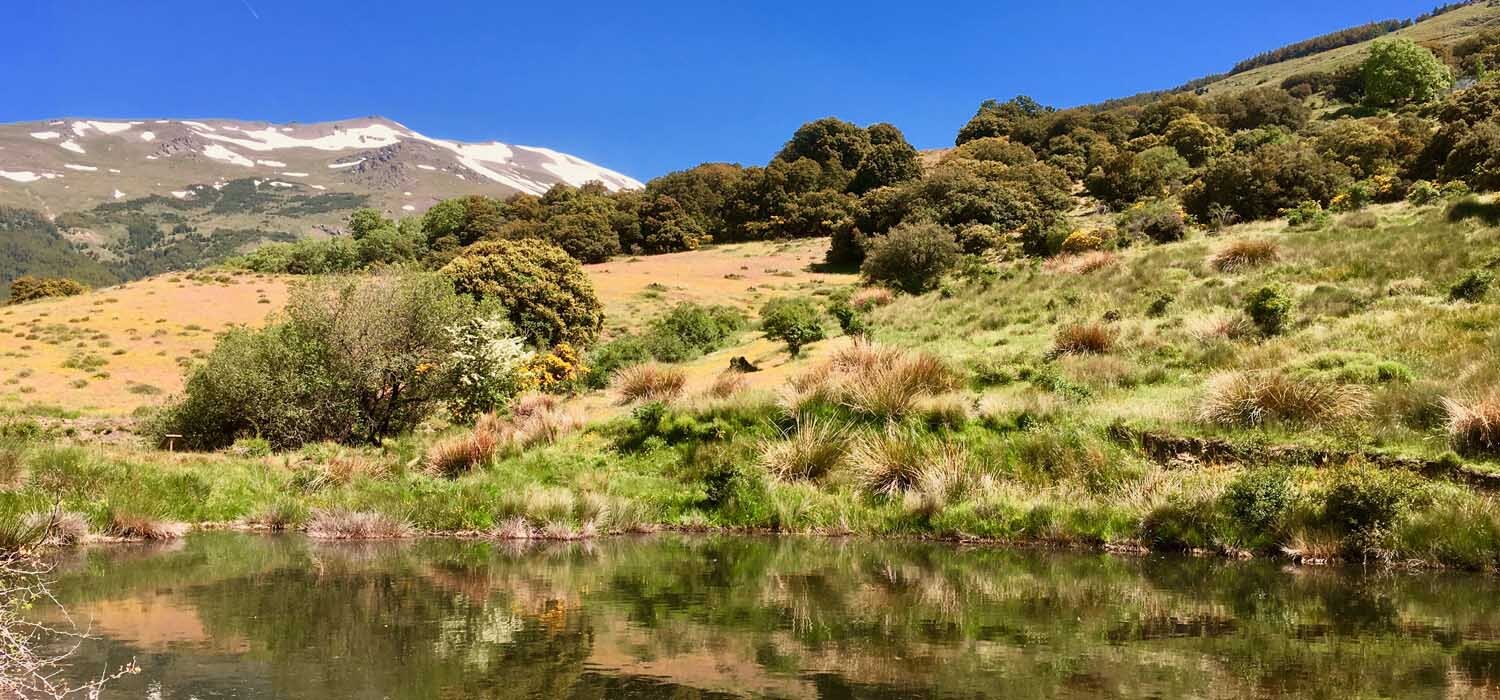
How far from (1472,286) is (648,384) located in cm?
1709

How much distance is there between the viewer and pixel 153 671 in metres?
4.99

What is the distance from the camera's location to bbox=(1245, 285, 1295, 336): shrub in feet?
58.6

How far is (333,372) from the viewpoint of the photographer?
19625 millimetres

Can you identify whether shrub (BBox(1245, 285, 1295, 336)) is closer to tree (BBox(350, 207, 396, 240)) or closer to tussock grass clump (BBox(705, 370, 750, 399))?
tussock grass clump (BBox(705, 370, 750, 399))

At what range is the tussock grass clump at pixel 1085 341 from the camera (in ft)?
62.9

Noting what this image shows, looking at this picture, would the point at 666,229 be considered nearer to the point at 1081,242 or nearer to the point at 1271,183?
the point at 1081,242

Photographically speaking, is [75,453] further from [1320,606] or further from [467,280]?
[467,280]

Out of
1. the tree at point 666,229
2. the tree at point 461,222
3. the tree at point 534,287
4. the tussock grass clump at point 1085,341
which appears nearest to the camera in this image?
the tussock grass clump at point 1085,341

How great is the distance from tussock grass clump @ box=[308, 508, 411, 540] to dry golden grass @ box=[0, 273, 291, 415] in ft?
82.9

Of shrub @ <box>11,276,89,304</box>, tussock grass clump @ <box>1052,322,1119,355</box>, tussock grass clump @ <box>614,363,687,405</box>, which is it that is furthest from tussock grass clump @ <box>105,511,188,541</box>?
shrub @ <box>11,276,89,304</box>

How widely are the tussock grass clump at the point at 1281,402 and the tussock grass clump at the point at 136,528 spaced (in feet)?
45.5

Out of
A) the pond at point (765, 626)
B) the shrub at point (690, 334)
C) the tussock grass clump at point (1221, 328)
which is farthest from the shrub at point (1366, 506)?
the shrub at point (690, 334)

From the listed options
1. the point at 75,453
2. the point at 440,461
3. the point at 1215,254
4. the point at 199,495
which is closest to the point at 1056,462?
the point at 440,461

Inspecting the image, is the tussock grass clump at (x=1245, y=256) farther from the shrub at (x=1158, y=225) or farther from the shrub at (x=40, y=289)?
the shrub at (x=40, y=289)
